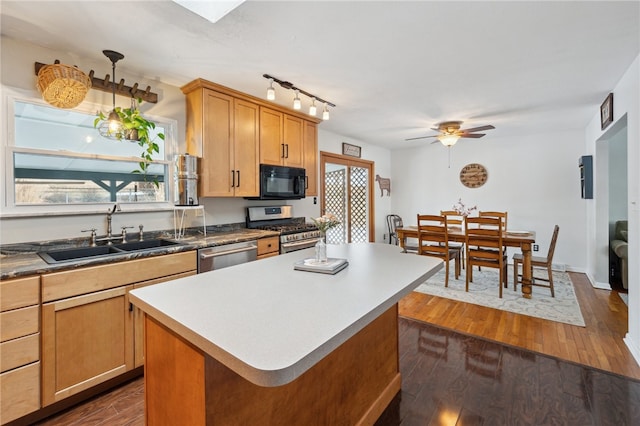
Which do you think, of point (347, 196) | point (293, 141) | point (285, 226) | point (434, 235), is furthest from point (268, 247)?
point (347, 196)

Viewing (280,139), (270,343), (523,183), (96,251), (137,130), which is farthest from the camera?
(523,183)

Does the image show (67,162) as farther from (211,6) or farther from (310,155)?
(310,155)

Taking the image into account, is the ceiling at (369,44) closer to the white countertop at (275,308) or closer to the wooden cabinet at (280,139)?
the wooden cabinet at (280,139)

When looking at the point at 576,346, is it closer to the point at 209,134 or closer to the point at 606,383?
the point at 606,383

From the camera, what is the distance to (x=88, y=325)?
1.82 meters

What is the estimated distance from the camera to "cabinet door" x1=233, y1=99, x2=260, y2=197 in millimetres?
3045

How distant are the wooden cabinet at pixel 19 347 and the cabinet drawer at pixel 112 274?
0.23 ft

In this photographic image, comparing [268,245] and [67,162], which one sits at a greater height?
[67,162]

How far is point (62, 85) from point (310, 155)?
2537mm

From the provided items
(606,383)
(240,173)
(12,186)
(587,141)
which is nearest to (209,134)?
(240,173)

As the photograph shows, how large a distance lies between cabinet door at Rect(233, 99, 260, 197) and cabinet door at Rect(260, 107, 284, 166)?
69 mm

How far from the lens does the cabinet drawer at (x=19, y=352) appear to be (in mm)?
1534

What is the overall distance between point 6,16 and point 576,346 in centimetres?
464

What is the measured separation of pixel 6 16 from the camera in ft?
5.86
